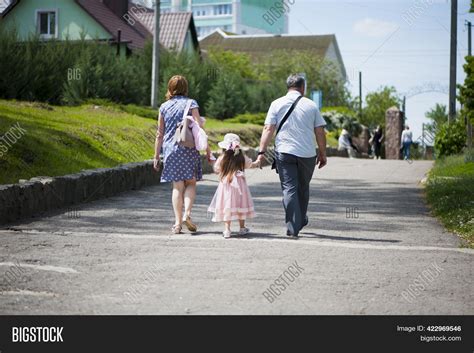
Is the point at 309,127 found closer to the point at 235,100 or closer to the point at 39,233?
the point at 39,233

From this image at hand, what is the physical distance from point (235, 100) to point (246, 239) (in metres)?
29.8

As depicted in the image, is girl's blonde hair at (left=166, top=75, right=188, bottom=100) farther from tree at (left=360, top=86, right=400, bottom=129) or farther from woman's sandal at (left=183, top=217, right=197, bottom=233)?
tree at (left=360, top=86, right=400, bottom=129)

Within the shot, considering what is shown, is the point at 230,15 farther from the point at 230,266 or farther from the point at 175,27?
the point at 230,266

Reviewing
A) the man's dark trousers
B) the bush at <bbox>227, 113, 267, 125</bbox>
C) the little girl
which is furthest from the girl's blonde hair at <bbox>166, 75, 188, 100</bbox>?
the bush at <bbox>227, 113, 267, 125</bbox>

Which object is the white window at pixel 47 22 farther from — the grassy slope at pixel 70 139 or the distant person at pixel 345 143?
the grassy slope at pixel 70 139

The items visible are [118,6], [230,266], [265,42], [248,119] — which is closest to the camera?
[230,266]

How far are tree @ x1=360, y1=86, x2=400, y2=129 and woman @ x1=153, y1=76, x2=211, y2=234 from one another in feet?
236

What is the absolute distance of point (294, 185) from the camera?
36.1 feet

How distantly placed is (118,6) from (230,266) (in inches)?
1940

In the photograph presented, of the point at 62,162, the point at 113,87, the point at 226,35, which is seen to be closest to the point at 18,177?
the point at 62,162

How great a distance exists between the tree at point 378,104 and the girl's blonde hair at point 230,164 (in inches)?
2834

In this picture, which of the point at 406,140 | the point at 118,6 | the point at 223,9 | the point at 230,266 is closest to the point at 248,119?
the point at 406,140

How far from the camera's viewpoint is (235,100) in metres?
40.1

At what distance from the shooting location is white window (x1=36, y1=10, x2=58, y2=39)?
52.1m
